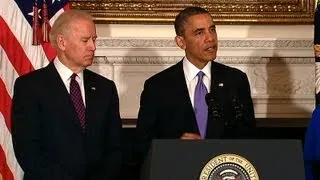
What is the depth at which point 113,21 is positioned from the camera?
16.9 feet

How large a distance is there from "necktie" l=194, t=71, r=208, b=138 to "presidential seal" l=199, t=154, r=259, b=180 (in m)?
0.96

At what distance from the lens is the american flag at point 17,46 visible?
14.0 ft

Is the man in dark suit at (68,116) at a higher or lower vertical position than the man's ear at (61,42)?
lower

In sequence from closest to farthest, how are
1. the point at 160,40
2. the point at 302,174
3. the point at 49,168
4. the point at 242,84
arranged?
the point at 302,174 → the point at 49,168 → the point at 242,84 → the point at 160,40

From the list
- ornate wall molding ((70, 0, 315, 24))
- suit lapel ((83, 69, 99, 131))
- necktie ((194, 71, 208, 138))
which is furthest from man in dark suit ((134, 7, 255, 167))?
ornate wall molding ((70, 0, 315, 24))

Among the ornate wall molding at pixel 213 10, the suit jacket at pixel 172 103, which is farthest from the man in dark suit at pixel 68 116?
the ornate wall molding at pixel 213 10

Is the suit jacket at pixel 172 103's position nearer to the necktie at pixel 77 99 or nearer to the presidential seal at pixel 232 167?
the necktie at pixel 77 99

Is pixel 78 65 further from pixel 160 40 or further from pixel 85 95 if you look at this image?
pixel 160 40

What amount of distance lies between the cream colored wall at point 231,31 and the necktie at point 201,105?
1400 millimetres

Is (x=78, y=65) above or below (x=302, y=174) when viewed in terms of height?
above

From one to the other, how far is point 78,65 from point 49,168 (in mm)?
530

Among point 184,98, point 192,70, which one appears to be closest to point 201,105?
point 184,98

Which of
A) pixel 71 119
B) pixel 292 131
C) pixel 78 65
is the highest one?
pixel 78 65

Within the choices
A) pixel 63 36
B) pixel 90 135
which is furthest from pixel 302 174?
pixel 63 36
